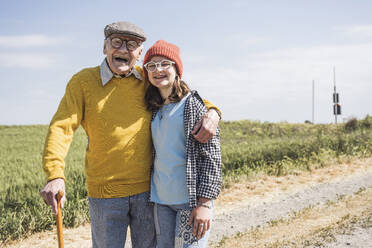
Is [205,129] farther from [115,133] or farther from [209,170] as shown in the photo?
[115,133]

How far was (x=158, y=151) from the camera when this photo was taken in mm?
2482

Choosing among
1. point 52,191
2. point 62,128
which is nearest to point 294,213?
point 62,128

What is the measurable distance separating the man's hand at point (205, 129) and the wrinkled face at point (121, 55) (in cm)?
69

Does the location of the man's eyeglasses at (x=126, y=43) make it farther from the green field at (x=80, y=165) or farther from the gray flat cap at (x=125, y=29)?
the green field at (x=80, y=165)

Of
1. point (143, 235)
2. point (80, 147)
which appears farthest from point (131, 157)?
point (80, 147)

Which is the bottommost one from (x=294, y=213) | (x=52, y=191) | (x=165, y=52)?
(x=294, y=213)

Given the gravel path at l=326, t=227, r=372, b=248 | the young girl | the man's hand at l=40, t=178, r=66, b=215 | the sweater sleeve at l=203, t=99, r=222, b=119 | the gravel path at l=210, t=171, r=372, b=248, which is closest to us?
the man's hand at l=40, t=178, r=66, b=215

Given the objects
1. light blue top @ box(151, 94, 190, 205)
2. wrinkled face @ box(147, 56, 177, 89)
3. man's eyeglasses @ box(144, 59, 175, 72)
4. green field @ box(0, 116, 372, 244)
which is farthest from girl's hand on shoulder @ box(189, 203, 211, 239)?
green field @ box(0, 116, 372, 244)

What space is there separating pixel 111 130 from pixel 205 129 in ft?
2.25

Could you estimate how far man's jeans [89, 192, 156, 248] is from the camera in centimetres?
262

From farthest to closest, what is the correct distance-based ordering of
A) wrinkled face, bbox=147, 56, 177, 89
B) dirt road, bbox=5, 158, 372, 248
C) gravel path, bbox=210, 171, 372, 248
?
gravel path, bbox=210, 171, 372, 248
dirt road, bbox=5, 158, 372, 248
wrinkled face, bbox=147, 56, 177, 89

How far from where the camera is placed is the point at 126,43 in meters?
2.66

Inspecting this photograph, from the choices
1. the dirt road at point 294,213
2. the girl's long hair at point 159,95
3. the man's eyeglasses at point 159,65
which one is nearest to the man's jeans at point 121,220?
the girl's long hair at point 159,95

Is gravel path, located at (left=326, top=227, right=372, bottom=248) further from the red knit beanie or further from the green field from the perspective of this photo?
Result: the green field
